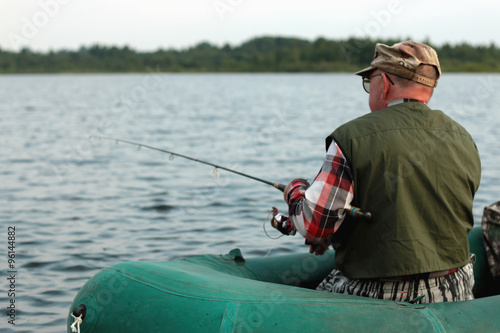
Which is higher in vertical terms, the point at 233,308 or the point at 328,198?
the point at 328,198

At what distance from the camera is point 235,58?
91.2 meters

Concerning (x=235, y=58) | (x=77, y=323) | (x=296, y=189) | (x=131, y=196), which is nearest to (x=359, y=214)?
(x=296, y=189)

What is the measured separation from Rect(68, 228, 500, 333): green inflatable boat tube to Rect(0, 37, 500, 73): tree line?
68.5 metres

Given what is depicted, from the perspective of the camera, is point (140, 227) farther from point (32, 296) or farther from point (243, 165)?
point (243, 165)

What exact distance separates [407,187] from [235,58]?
9015 cm

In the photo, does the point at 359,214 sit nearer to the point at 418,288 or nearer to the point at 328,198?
the point at 328,198

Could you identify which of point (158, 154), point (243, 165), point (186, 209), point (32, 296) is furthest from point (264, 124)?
point (32, 296)

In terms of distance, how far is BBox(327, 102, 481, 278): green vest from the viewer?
7.96ft

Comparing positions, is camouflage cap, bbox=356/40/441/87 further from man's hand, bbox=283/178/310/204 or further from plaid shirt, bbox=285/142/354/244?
man's hand, bbox=283/178/310/204

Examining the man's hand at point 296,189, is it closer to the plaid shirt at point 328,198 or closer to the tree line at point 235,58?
the plaid shirt at point 328,198

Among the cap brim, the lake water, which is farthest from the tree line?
the cap brim

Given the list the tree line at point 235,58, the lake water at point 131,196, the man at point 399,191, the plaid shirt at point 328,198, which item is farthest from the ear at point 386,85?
the tree line at point 235,58

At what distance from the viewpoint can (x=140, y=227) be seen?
7.36 meters

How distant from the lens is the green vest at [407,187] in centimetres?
243
